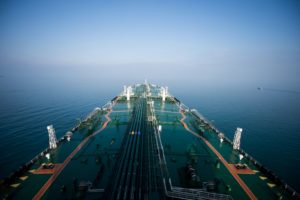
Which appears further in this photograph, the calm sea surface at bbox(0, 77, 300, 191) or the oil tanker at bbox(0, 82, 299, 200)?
the calm sea surface at bbox(0, 77, 300, 191)

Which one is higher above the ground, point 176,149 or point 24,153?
point 176,149

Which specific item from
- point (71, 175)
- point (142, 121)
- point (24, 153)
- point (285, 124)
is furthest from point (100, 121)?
point (285, 124)

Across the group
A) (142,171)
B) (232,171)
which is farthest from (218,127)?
(142,171)

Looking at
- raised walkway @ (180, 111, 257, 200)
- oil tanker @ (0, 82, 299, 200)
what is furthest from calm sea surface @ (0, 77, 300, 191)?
raised walkway @ (180, 111, 257, 200)

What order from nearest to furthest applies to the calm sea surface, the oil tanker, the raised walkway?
the oil tanker → the raised walkway → the calm sea surface

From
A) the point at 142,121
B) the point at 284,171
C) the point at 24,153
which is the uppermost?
the point at 142,121

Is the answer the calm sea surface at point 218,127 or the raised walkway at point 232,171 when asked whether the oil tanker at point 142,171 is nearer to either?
the raised walkway at point 232,171

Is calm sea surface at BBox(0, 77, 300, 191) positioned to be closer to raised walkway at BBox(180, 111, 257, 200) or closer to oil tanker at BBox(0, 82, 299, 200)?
oil tanker at BBox(0, 82, 299, 200)

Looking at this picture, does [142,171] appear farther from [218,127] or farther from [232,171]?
[218,127]

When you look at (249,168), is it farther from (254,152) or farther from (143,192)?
(143,192)
